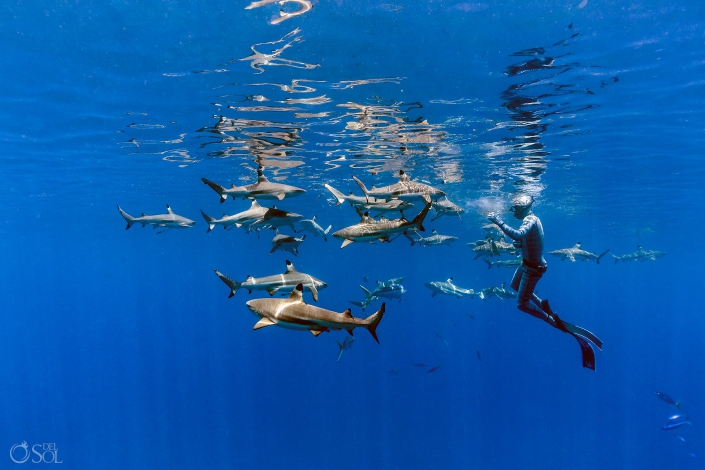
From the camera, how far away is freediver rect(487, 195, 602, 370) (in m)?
7.40

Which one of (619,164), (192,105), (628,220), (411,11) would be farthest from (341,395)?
(411,11)

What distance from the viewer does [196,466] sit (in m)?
35.2

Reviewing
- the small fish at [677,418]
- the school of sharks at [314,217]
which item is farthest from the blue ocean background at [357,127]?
the small fish at [677,418]

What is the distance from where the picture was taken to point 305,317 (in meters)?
3.73

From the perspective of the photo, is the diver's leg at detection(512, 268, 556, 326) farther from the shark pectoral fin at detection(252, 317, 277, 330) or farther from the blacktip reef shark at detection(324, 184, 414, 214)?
the shark pectoral fin at detection(252, 317, 277, 330)

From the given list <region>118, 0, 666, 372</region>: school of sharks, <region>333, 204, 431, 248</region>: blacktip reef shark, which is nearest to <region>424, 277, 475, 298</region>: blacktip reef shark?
<region>118, 0, 666, 372</region>: school of sharks

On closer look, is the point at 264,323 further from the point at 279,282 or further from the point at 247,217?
the point at 247,217

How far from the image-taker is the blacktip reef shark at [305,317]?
3693 mm

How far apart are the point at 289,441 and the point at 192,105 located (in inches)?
1397

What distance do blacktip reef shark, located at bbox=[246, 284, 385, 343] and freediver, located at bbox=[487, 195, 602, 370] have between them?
14.2 ft

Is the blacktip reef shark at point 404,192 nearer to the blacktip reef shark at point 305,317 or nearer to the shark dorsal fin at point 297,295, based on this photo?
the shark dorsal fin at point 297,295

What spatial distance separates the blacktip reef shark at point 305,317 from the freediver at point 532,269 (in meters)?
4.33

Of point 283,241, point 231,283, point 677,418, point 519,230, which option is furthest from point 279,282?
point 677,418

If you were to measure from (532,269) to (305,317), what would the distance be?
5704mm
